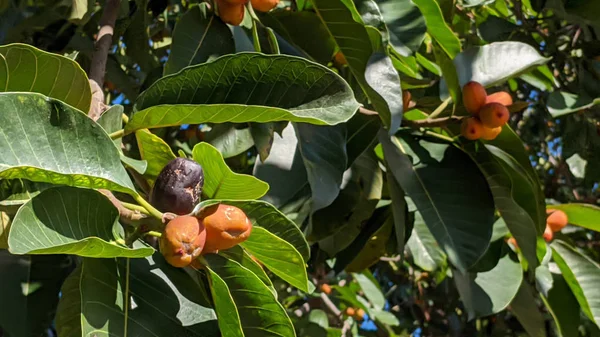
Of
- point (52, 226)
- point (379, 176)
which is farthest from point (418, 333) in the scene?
point (52, 226)

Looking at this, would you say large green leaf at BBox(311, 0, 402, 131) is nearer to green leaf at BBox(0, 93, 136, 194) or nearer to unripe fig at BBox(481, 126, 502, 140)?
unripe fig at BBox(481, 126, 502, 140)

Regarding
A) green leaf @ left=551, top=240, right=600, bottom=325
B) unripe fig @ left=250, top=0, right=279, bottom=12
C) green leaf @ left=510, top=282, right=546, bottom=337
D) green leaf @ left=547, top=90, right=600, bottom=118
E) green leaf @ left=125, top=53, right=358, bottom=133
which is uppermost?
green leaf @ left=125, top=53, right=358, bottom=133

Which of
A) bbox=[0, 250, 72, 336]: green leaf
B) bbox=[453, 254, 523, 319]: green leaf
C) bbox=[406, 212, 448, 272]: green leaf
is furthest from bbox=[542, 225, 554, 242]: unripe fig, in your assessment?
bbox=[0, 250, 72, 336]: green leaf

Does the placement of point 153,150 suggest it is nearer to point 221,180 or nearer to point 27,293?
point 221,180

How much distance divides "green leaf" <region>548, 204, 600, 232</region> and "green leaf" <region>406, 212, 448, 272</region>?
1.22 feet

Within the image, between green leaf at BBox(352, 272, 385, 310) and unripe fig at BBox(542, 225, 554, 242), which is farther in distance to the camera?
green leaf at BBox(352, 272, 385, 310)

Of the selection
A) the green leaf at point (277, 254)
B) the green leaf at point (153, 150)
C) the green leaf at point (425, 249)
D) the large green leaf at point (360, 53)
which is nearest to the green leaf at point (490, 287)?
the green leaf at point (425, 249)

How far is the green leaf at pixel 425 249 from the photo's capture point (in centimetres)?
156

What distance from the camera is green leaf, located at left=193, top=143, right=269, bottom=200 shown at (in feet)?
2.58

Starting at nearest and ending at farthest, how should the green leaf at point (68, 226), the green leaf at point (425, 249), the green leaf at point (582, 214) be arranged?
the green leaf at point (68, 226) < the green leaf at point (425, 249) < the green leaf at point (582, 214)

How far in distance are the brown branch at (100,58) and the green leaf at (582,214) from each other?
3.92 feet

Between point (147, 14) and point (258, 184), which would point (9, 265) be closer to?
point (258, 184)

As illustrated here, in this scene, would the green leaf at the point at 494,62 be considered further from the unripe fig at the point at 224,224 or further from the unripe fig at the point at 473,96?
the unripe fig at the point at 224,224

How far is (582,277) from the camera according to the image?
65.1 inches
